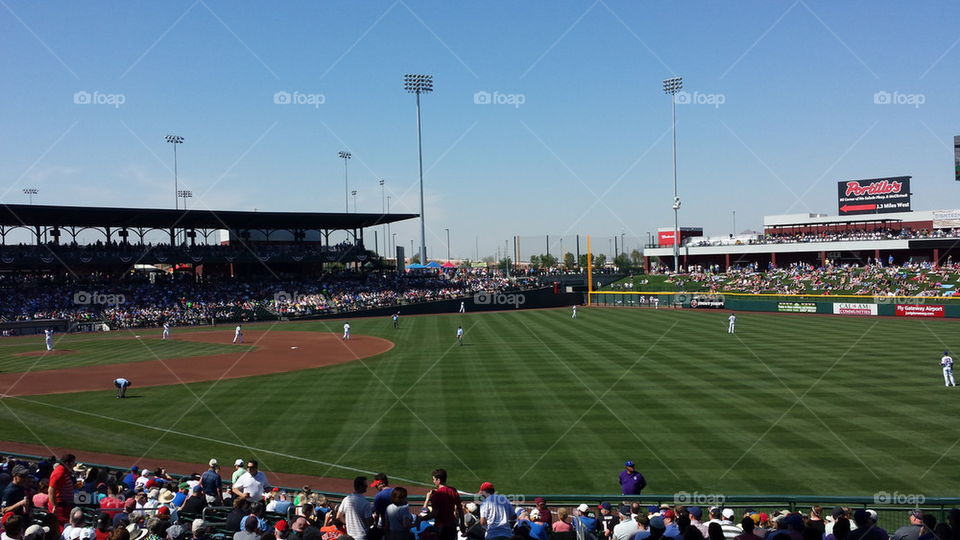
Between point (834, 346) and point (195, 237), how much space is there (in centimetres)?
5989

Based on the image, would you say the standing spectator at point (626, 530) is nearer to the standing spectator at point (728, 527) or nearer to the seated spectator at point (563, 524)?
the seated spectator at point (563, 524)

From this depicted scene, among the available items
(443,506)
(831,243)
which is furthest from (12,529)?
(831,243)

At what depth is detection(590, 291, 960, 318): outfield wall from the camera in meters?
45.4

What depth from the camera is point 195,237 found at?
66562 mm

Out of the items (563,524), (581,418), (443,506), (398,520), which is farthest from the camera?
(581,418)

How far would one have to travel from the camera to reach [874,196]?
77.9 meters

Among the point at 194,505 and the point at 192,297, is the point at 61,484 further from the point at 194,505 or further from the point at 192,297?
the point at 192,297

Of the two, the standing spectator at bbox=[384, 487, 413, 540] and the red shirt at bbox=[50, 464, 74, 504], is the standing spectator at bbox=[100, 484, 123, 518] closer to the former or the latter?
the red shirt at bbox=[50, 464, 74, 504]

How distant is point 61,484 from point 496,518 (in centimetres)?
623

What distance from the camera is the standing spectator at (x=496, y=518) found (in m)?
7.05

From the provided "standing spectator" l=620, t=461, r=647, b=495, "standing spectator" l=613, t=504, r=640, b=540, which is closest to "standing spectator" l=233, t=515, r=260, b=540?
"standing spectator" l=613, t=504, r=640, b=540

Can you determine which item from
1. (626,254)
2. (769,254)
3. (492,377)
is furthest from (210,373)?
(626,254)

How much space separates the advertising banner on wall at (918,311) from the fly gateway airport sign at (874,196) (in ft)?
120

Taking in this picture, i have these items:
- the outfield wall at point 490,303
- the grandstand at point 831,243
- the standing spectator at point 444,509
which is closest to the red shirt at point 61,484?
the standing spectator at point 444,509
